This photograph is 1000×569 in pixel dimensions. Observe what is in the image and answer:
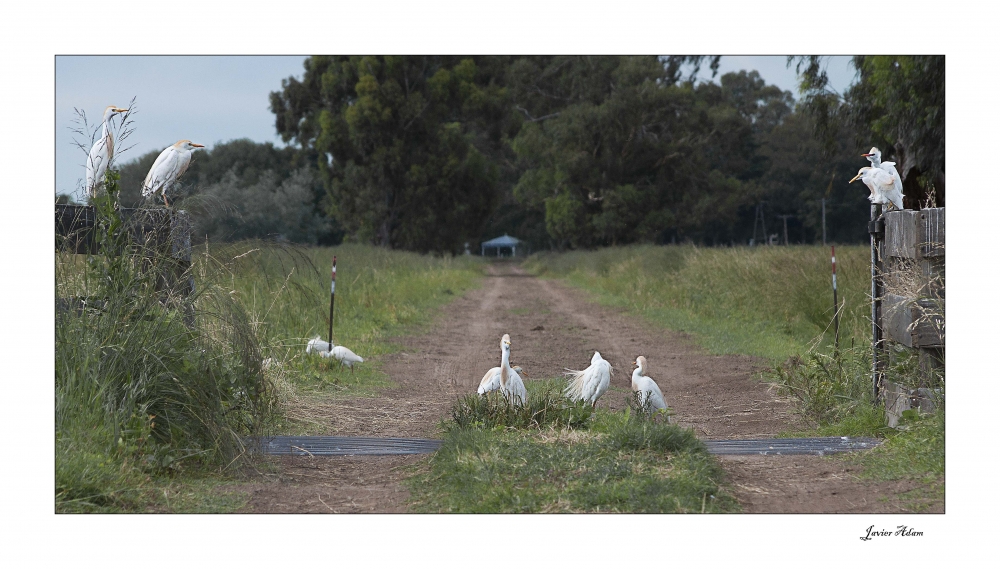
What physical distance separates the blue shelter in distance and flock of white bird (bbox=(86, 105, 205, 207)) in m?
76.8

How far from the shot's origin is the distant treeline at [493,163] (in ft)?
123

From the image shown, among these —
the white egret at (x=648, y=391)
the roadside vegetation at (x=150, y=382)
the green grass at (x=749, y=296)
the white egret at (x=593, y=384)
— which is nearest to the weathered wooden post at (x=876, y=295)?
the green grass at (x=749, y=296)

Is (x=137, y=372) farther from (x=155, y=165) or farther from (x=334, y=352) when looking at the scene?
(x=334, y=352)

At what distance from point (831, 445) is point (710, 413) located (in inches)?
69.6

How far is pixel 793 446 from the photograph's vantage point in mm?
6000

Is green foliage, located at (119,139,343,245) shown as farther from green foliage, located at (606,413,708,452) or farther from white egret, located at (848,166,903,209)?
green foliage, located at (606,413,708,452)

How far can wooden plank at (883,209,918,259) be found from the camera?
6062 millimetres

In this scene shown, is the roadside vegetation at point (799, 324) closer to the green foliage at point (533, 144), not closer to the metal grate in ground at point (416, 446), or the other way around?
the metal grate in ground at point (416, 446)

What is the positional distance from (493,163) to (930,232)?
37514 mm

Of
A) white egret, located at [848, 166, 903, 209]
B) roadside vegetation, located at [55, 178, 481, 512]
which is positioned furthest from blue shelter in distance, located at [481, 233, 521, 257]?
roadside vegetation, located at [55, 178, 481, 512]

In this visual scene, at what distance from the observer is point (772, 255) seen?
18078mm

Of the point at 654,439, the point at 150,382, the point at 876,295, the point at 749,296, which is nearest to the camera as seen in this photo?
the point at 150,382

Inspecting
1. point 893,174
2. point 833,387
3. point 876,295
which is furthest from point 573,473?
point 893,174

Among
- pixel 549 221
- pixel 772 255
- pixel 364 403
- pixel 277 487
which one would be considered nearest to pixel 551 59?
pixel 549 221
